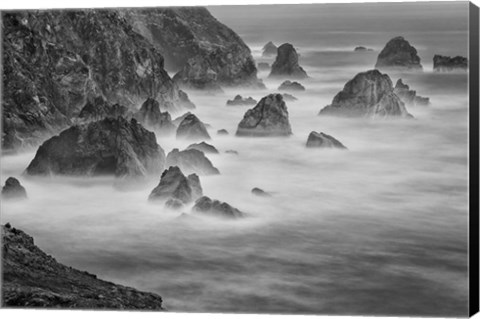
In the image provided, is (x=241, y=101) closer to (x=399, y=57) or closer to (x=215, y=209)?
(x=215, y=209)

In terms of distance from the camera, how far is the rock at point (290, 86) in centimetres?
943

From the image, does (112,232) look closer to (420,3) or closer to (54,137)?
(54,137)

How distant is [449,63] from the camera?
29.4 feet

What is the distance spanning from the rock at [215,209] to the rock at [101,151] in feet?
1.47

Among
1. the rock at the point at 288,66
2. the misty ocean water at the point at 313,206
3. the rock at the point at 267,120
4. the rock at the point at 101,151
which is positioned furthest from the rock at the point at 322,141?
the rock at the point at 101,151

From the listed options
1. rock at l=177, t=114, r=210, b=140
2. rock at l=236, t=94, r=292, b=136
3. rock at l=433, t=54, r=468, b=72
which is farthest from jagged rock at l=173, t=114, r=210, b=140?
rock at l=433, t=54, r=468, b=72

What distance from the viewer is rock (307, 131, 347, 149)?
30.0ft

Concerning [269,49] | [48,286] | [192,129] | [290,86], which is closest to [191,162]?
[192,129]

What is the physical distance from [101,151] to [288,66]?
155cm

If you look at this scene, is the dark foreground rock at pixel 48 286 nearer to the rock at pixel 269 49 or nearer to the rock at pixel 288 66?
the rock at pixel 288 66

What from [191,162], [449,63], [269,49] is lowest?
[191,162]

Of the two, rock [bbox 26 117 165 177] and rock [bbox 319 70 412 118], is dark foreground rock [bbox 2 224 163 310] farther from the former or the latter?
rock [bbox 319 70 412 118]

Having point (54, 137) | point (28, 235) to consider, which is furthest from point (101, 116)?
point (28, 235)

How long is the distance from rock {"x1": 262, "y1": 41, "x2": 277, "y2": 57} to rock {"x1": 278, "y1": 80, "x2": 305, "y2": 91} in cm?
26
